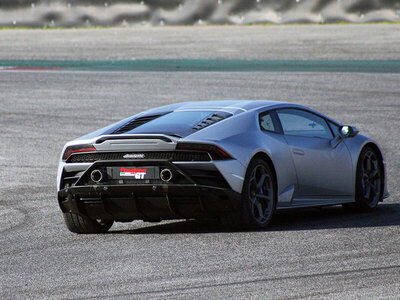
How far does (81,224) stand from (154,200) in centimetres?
92

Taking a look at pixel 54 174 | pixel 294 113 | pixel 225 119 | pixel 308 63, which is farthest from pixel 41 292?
pixel 308 63

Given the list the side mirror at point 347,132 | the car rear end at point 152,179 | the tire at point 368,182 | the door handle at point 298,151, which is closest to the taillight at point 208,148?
the car rear end at point 152,179

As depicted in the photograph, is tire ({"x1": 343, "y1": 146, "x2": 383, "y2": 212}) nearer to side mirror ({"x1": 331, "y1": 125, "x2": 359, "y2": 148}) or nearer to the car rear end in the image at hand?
side mirror ({"x1": 331, "y1": 125, "x2": 359, "y2": 148})

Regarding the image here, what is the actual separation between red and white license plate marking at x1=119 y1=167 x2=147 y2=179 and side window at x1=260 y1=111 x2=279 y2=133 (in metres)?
1.35

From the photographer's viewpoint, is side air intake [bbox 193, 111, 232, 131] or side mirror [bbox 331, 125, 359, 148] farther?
side mirror [bbox 331, 125, 359, 148]

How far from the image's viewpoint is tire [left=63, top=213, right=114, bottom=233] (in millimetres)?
8492

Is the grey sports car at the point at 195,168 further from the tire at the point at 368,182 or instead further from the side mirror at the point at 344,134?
the tire at the point at 368,182

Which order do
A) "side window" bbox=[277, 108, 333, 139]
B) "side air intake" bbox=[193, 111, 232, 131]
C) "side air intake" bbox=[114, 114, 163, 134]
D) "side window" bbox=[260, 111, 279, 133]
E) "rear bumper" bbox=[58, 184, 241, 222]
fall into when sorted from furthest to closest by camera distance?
"side window" bbox=[277, 108, 333, 139]
"side window" bbox=[260, 111, 279, 133]
"side air intake" bbox=[114, 114, 163, 134]
"side air intake" bbox=[193, 111, 232, 131]
"rear bumper" bbox=[58, 184, 241, 222]

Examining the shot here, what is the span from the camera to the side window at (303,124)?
362 inches

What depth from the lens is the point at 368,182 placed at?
981 cm

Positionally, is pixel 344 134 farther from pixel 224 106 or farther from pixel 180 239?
pixel 180 239

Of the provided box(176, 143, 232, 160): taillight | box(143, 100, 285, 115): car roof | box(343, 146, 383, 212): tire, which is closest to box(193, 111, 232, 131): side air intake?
box(143, 100, 285, 115): car roof

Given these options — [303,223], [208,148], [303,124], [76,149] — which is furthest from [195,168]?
[303,124]

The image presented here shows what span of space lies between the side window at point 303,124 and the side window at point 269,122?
0.17 metres
